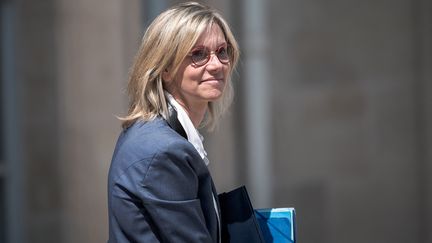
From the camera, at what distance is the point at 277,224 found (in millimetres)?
2504

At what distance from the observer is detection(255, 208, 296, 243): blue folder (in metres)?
2.48

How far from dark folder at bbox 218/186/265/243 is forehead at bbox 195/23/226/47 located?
42 cm

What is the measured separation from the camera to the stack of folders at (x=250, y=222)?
95.3 inches

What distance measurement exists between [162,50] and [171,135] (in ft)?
0.84

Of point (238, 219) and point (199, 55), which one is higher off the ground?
point (199, 55)

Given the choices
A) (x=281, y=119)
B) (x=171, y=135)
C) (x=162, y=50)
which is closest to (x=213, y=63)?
(x=162, y=50)

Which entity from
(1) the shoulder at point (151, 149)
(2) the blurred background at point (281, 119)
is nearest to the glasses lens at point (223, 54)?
(1) the shoulder at point (151, 149)

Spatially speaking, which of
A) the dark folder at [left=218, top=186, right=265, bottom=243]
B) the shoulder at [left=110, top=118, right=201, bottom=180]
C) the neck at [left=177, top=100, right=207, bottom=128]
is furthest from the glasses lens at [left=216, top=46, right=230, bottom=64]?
the dark folder at [left=218, top=186, right=265, bottom=243]

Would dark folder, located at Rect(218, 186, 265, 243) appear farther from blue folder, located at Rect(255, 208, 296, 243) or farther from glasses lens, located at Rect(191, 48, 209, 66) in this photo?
glasses lens, located at Rect(191, 48, 209, 66)

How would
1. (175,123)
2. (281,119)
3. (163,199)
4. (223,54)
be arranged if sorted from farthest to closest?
(281,119) < (223,54) < (175,123) < (163,199)

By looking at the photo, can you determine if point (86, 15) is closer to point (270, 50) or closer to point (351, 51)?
point (270, 50)

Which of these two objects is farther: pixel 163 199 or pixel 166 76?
pixel 166 76

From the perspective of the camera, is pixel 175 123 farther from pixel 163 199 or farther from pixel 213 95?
pixel 163 199

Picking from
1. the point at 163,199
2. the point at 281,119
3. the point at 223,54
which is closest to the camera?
the point at 163,199
